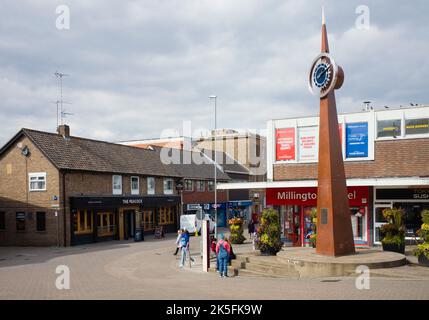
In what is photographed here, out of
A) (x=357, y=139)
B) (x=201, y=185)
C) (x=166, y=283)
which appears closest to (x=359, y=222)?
(x=357, y=139)

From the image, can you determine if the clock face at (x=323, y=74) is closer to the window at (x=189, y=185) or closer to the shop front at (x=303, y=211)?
the shop front at (x=303, y=211)

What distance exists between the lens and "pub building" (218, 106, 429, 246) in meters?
23.4

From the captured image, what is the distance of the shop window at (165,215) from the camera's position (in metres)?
41.0

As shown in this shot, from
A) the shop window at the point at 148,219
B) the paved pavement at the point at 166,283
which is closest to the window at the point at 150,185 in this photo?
the shop window at the point at 148,219

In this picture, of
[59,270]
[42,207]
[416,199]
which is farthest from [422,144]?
[42,207]

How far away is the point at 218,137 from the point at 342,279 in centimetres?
5340

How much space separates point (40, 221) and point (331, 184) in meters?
21.5

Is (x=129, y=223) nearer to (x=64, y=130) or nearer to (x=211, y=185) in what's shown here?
(x=64, y=130)

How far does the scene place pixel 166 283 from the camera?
15641mm

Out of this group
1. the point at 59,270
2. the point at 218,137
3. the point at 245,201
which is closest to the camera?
the point at 59,270

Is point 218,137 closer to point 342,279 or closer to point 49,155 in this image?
point 49,155

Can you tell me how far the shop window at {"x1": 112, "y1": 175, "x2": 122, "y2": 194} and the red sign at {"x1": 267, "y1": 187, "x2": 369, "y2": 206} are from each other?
1418cm

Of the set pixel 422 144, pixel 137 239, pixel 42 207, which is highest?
pixel 422 144
